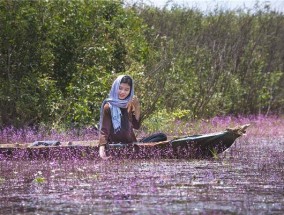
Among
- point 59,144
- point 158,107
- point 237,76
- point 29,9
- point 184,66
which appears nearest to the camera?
point 59,144

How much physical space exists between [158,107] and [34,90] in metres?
3.51

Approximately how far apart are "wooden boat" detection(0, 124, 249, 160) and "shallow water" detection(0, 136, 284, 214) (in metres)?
0.23

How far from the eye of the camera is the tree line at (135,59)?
725 inches

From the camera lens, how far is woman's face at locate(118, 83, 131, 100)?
13867 millimetres

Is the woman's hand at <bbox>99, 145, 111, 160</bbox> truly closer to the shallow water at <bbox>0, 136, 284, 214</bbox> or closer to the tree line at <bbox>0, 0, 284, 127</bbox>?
the shallow water at <bbox>0, 136, 284, 214</bbox>

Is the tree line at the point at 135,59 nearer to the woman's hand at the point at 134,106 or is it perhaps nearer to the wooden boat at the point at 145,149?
the woman's hand at the point at 134,106

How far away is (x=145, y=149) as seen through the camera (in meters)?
13.4

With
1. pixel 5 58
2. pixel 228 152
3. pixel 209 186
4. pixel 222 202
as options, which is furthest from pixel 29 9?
pixel 222 202

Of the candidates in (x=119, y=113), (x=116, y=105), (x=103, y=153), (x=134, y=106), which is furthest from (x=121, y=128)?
(x=103, y=153)

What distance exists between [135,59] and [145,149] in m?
8.31

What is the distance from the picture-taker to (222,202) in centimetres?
865

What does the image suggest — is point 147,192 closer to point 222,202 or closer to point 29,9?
point 222,202

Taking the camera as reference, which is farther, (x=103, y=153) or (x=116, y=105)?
(x=116, y=105)

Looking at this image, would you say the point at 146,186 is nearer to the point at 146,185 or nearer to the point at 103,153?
the point at 146,185
